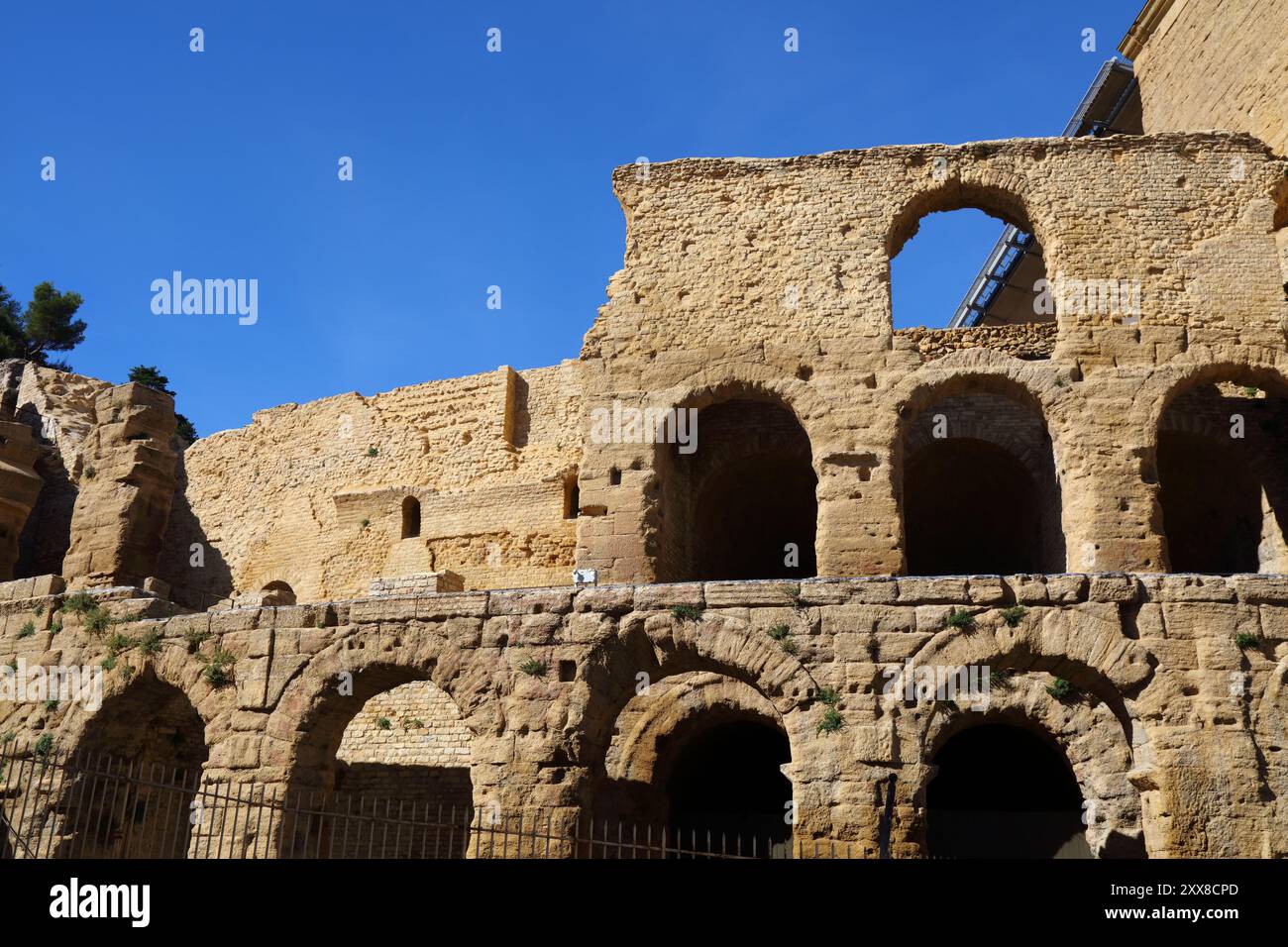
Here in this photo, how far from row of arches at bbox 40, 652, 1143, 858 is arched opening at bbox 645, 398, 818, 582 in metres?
2.33

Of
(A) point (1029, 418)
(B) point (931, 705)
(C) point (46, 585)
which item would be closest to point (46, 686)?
(C) point (46, 585)

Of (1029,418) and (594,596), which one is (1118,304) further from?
(594,596)

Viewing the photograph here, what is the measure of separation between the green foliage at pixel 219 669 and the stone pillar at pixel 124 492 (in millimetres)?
4996

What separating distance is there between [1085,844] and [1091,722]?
176cm

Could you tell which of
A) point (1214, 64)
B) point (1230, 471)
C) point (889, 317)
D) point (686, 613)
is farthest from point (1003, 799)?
point (1214, 64)

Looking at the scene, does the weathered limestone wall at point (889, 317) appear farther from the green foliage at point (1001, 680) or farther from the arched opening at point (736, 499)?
the green foliage at point (1001, 680)

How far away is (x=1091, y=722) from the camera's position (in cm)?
1376

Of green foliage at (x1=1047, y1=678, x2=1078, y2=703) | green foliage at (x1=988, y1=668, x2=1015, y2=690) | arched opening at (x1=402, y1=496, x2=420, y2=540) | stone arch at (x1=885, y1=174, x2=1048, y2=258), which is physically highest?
stone arch at (x1=885, y1=174, x2=1048, y2=258)

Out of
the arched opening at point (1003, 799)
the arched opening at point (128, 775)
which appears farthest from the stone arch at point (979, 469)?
the arched opening at point (128, 775)

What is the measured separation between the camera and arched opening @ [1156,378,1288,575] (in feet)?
57.5

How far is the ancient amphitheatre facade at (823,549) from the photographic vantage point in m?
11.7

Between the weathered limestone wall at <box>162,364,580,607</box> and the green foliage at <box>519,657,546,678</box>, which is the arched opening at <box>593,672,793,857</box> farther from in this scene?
the weathered limestone wall at <box>162,364,580,607</box>

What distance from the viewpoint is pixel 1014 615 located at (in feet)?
38.7

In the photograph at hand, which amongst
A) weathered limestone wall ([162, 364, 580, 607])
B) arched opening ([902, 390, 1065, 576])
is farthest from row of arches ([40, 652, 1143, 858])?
weathered limestone wall ([162, 364, 580, 607])
